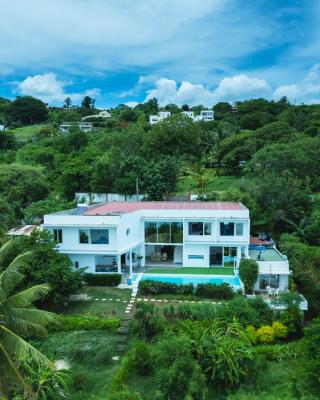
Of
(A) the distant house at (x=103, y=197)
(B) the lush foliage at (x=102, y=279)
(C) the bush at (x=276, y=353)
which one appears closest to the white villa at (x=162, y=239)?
(B) the lush foliage at (x=102, y=279)

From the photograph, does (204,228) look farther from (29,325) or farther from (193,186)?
(193,186)

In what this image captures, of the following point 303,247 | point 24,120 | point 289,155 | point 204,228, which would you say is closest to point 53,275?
point 204,228

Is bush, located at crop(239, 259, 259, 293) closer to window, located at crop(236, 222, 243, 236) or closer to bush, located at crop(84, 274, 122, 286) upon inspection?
window, located at crop(236, 222, 243, 236)

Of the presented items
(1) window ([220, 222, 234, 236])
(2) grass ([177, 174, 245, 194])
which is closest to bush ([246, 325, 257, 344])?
(1) window ([220, 222, 234, 236])

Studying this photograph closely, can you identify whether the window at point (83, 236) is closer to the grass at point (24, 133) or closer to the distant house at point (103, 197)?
the distant house at point (103, 197)

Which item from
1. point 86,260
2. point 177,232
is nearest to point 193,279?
point 177,232

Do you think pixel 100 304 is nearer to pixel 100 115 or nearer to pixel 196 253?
pixel 196 253
